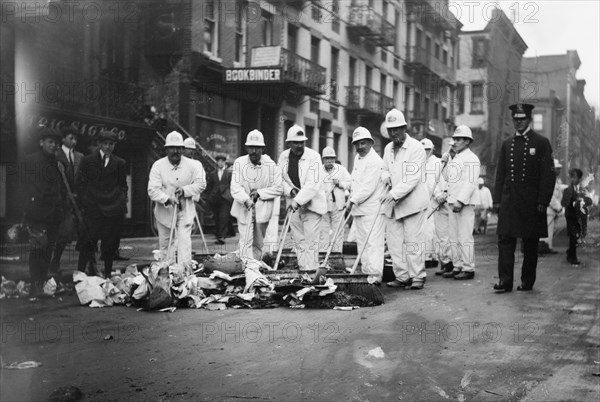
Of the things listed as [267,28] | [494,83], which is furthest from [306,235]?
[267,28]

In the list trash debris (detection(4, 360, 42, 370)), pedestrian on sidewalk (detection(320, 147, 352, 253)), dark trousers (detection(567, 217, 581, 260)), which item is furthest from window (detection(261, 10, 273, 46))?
trash debris (detection(4, 360, 42, 370))

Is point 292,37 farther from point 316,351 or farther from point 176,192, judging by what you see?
point 316,351

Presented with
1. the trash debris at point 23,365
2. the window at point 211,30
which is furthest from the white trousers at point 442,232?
the window at point 211,30

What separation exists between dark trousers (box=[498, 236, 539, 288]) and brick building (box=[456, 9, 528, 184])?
86.8 inches

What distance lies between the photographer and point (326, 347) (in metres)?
5.52

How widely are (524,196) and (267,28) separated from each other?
13.9m

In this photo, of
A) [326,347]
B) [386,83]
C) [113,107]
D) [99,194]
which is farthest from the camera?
[386,83]

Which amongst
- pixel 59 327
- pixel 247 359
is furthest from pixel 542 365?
pixel 59 327

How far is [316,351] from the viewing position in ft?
17.6

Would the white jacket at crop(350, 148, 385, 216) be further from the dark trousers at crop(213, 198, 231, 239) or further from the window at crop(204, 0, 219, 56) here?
the window at crop(204, 0, 219, 56)

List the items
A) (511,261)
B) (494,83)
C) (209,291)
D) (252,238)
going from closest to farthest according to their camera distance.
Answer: (209,291) < (511,261) < (252,238) < (494,83)

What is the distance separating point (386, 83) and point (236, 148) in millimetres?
18429

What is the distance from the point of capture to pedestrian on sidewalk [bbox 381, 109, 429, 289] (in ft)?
29.6

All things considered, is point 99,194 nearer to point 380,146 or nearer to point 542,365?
point 542,365
